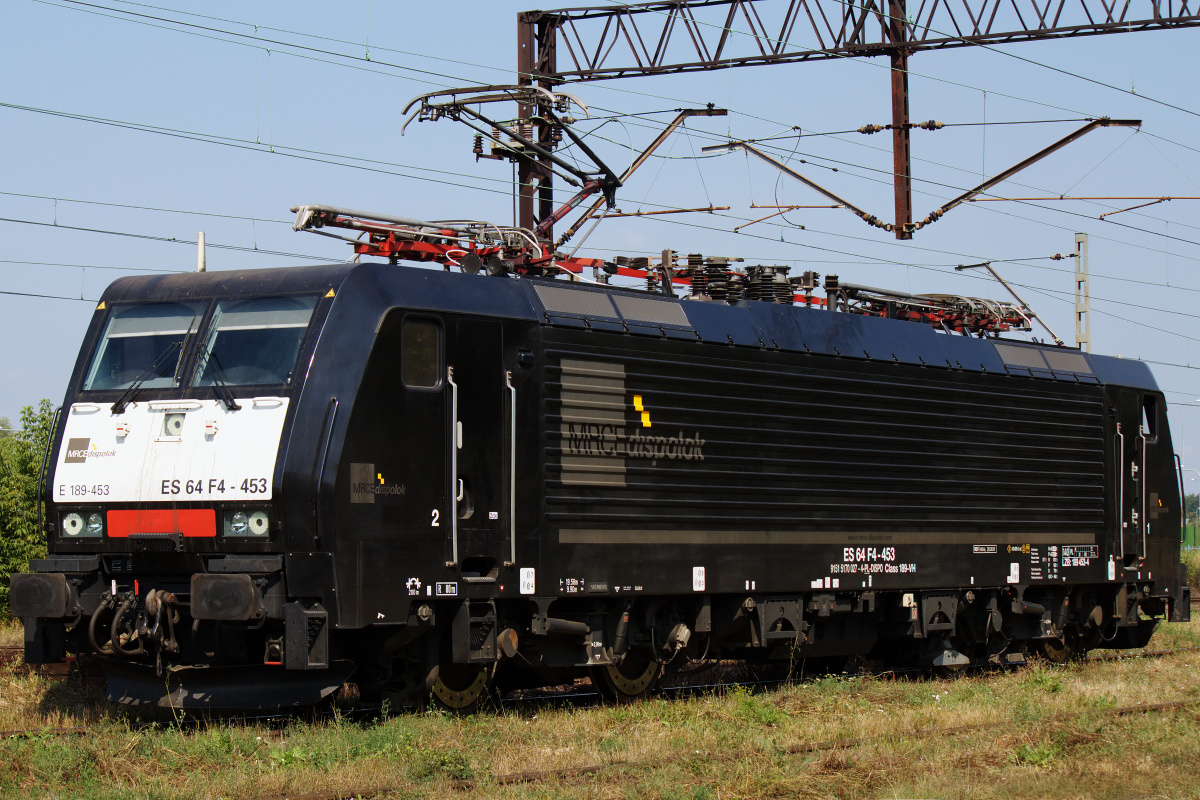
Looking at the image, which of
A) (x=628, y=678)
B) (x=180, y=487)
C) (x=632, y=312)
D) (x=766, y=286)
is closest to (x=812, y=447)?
(x=766, y=286)

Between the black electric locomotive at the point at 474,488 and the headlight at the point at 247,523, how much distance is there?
2 cm

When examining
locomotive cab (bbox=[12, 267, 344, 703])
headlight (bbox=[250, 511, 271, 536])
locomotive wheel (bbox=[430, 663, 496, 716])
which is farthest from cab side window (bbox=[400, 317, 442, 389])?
locomotive wheel (bbox=[430, 663, 496, 716])

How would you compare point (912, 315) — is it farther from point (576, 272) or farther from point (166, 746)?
point (166, 746)

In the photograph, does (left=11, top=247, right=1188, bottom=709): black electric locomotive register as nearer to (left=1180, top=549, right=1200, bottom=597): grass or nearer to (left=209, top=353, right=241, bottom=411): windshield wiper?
(left=209, top=353, right=241, bottom=411): windshield wiper

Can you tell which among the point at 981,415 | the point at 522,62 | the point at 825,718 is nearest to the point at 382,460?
the point at 825,718

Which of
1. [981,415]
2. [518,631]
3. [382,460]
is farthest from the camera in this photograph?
[981,415]

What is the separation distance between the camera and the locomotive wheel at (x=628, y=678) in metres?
13.4

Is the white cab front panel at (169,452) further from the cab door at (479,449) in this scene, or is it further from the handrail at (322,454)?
the cab door at (479,449)

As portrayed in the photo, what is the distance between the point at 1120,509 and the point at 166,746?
12747 millimetres

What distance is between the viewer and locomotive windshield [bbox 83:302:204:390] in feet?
38.5

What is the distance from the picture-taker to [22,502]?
2919cm

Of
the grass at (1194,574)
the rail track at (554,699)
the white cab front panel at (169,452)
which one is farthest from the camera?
the grass at (1194,574)

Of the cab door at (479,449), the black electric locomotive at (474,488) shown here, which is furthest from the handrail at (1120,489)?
the cab door at (479,449)

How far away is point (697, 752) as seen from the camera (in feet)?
34.5
